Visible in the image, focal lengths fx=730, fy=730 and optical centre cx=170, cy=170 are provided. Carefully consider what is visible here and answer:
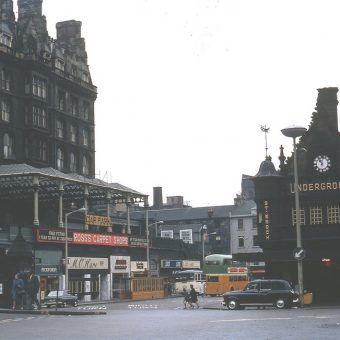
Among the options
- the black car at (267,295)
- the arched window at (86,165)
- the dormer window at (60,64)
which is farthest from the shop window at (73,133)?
the black car at (267,295)

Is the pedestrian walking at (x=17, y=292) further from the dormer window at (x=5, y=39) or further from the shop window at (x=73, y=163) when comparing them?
the shop window at (x=73, y=163)

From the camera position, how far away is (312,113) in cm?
5641

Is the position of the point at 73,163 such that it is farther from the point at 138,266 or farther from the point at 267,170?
the point at 267,170

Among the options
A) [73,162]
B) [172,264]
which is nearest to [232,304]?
[73,162]

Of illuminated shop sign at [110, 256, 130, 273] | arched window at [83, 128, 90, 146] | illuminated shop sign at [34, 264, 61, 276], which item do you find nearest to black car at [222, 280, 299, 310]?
illuminated shop sign at [34, 264, 61, 276]

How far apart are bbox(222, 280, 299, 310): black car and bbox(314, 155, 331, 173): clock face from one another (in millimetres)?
13635

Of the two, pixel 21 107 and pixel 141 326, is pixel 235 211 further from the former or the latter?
pixel 141 326

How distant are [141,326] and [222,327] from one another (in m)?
3.32

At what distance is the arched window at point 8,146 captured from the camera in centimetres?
7881

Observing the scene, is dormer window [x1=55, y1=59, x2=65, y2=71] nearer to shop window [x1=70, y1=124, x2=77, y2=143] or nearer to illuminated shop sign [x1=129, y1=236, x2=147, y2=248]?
shop window [x1=70, y1=124, x2=77, y2=143]

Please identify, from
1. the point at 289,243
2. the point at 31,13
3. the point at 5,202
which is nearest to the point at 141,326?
the point at 289,243

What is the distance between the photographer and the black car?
42.7 m

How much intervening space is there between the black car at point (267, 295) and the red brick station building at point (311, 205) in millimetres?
10563

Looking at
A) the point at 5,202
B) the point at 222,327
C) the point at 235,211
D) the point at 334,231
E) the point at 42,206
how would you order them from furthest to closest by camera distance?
the point at 235,211 → the point at 42,206 → the point at 5,202 → the point at 334,231 → the point at 222,327
